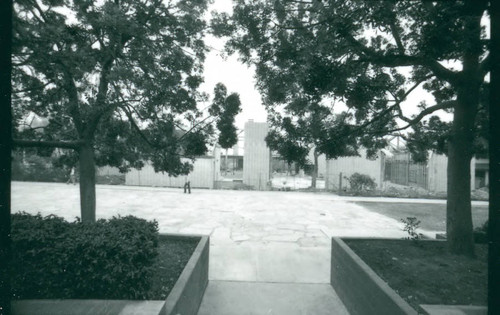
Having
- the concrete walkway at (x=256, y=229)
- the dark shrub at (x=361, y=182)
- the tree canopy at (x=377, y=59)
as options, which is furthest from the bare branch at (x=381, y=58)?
the dark shrub at (x=361, y=182)

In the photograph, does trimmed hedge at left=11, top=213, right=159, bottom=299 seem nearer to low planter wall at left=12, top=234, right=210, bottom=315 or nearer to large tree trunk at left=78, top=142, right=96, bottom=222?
low planter wall at left=12, top=234, right=210, bottom=315

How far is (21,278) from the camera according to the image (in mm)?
3160

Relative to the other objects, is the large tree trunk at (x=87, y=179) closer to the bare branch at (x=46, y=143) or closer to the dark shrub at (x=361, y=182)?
the bare branch at (x=46, y=143)

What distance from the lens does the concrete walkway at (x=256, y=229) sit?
5391 mm

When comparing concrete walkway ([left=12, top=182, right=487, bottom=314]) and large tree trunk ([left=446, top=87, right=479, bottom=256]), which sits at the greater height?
large tree trunk ([left=446, top=87, right=479, bottom=256])

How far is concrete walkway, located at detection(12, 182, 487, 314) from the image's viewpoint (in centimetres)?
539

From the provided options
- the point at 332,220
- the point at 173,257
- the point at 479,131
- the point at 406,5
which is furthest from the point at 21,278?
the point at 332,220

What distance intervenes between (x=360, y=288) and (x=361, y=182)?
17389mm

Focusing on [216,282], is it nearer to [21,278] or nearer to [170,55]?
[21,278]

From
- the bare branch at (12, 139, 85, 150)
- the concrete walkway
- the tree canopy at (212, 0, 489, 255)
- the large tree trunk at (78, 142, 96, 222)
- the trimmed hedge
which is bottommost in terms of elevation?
the concrete walkway

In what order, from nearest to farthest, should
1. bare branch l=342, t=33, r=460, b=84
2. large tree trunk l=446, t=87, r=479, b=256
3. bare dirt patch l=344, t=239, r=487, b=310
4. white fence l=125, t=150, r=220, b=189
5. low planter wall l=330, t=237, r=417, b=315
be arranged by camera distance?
low planter wall l=330, t=237, r=417, b=315
bare branch l=342, t=33, r=460, b=84
bare dirt patch l=344, t=239, r=487, b=310
large tree trunk l=446, t=87, r=479, b=256
white fence l=125, t=150, r=220, b=189

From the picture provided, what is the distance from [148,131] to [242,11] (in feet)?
8.73

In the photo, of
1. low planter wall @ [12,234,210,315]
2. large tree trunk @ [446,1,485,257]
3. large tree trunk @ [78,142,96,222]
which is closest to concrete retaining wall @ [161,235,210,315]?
low planter wall @ [12,234,210,315]

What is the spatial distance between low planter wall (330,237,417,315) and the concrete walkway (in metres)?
0.28
